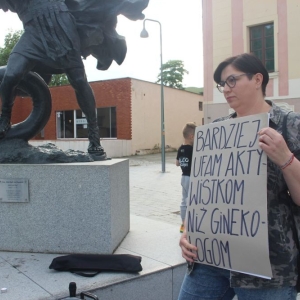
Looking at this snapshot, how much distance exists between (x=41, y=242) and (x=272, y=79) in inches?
579

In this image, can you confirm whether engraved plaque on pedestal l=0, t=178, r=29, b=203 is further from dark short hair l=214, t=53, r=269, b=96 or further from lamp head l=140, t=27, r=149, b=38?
lamp head l=140, t=27, r=149, b=38

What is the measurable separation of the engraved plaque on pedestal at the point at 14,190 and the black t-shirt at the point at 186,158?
2.52m

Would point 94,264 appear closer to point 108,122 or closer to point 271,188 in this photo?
point 271,188

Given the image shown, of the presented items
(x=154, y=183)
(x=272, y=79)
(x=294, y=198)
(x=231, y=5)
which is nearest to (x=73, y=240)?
(x=294, y=198)

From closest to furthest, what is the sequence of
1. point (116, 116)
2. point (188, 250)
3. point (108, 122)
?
point (188, 250) → point (116, 116) → point (108, 122)

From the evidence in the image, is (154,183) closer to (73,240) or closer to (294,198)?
(73,240)

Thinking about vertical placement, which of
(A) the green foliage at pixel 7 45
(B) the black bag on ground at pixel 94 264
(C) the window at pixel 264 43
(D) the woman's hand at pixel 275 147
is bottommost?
(B) the black bag on ground at pixel 94 264

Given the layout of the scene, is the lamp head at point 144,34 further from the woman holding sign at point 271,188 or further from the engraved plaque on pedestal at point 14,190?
the woman holding sign at point 271,188

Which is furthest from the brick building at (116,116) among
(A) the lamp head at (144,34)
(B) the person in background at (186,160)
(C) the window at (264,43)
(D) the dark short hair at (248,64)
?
(D) the dark short hair at (248,64)

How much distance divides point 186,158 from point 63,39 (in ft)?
8.32

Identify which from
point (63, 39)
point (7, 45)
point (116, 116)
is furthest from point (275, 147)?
point (7, 45)

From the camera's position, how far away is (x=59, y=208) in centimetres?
379

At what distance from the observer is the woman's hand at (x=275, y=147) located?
5.08 feet

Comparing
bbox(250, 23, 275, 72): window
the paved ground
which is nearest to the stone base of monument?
the paved ground
